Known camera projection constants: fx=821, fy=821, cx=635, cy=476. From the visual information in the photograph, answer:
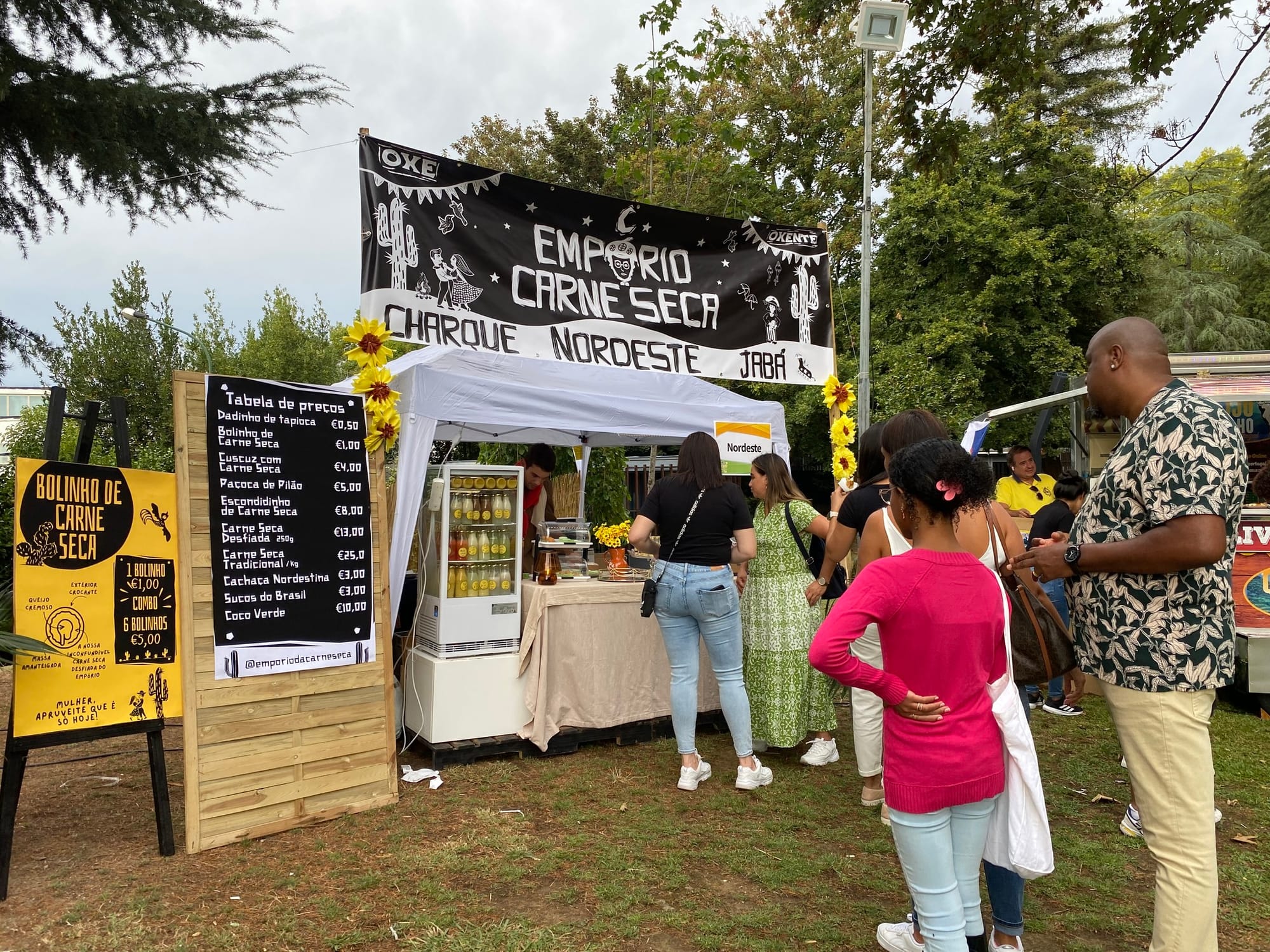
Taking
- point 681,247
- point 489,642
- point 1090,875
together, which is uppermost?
point 681,247

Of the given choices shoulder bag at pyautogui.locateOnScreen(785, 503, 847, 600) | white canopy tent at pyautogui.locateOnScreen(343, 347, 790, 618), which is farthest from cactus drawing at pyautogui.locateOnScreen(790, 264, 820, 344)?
shoulder bag at pyautogui.locateOnScreen(785, 503, 847, 600)

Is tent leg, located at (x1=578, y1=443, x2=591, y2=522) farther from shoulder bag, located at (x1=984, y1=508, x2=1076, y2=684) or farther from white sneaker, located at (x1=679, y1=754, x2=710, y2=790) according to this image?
shoulder bag, located at (x1=984, y1=508, x2=1076, y2=684)

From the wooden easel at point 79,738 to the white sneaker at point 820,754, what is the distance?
3.30 m

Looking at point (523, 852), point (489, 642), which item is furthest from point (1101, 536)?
point (489, 642)

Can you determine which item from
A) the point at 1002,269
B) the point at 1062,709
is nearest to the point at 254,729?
the point at 1062,709

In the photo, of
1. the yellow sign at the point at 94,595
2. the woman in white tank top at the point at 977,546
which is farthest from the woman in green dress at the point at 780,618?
the yellow sign at the point at 94,595

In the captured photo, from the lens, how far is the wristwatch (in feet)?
7.64

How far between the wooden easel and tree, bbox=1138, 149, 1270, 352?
2103cm

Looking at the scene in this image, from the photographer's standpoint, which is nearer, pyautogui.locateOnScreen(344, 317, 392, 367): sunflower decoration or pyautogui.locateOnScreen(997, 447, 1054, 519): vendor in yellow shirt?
pyautogui.locateOnScreen(344, 317, 392, 367): sunflower decoration

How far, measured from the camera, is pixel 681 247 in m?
5.98

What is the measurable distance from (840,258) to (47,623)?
1904cm

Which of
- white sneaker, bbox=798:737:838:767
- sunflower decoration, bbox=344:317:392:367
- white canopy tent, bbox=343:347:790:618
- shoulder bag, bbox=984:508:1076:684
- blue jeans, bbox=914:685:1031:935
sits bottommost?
white sneaker, bbox=798:737:838:767

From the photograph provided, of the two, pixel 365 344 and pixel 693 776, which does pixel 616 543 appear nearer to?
pixel 693 776

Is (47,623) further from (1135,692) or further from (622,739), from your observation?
(1135,692)
